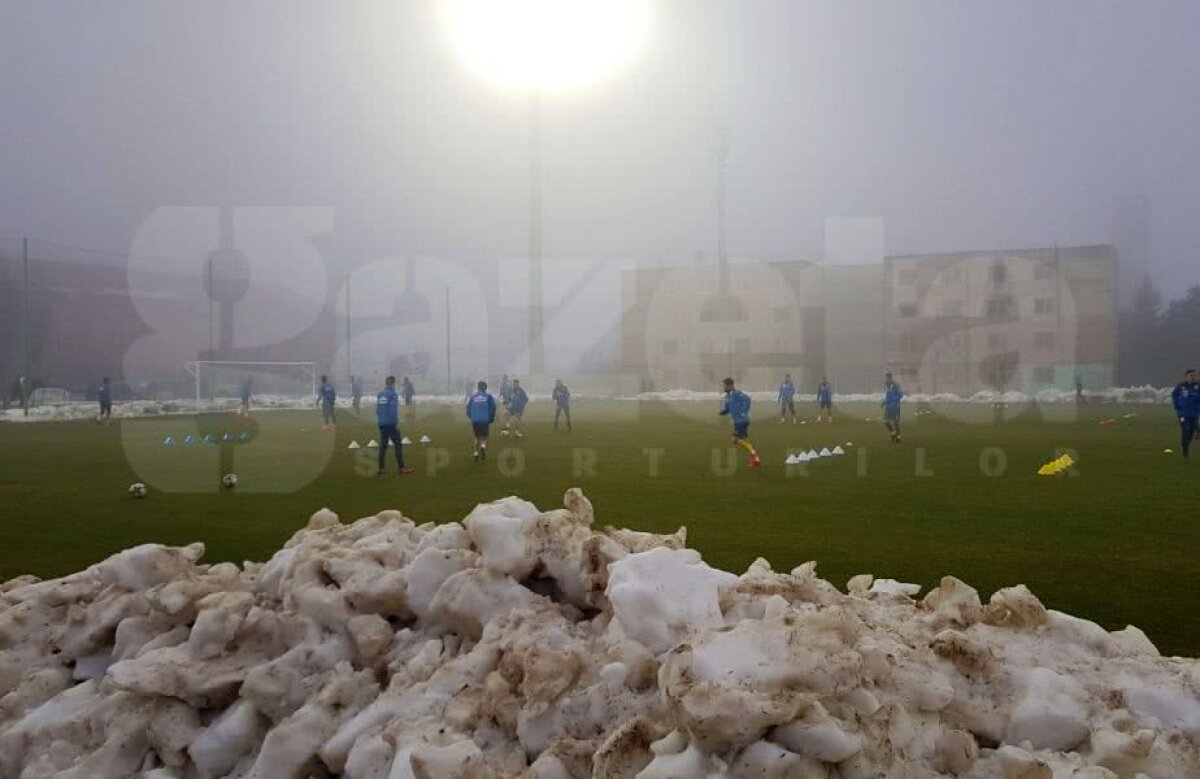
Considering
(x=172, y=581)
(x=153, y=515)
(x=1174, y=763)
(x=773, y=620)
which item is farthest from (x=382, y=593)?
(x=153, y=515)

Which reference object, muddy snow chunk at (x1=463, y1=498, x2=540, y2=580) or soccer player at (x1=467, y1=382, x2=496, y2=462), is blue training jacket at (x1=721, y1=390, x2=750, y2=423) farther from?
muddy snow chunk at (x1=463, y1=498, x2=540, y2=580)

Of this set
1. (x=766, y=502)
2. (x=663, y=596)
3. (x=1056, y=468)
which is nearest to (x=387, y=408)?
(x=766, y=502)

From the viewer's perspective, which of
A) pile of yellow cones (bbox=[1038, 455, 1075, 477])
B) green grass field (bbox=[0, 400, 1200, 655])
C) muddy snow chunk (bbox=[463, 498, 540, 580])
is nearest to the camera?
muddy snow chunk (bbox=[463, 498, 540, 580])

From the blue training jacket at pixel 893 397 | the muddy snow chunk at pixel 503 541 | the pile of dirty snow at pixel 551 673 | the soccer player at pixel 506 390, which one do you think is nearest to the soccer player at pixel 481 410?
the soccer player at pixel 506 390

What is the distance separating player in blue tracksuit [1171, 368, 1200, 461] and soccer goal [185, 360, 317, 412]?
31385mm

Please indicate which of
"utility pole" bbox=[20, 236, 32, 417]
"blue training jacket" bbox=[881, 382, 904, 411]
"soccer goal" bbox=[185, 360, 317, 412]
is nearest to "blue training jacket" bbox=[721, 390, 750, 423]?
"blue training jacket" bbox=[881, 382, 904, 411]

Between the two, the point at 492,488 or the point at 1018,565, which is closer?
the point at 1018,565

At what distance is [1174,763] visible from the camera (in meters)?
2.81

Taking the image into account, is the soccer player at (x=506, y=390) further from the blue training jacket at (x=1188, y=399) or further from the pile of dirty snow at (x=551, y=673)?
the pile of dirty snow at (x=551, y=673)

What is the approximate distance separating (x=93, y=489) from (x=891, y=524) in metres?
11.4

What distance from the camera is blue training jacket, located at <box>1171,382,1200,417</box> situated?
1508 centimetres

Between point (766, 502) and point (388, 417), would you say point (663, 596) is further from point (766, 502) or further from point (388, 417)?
point (388, 417)

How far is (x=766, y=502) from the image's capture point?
34.2 ft

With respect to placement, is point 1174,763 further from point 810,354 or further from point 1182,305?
point 1182,305
